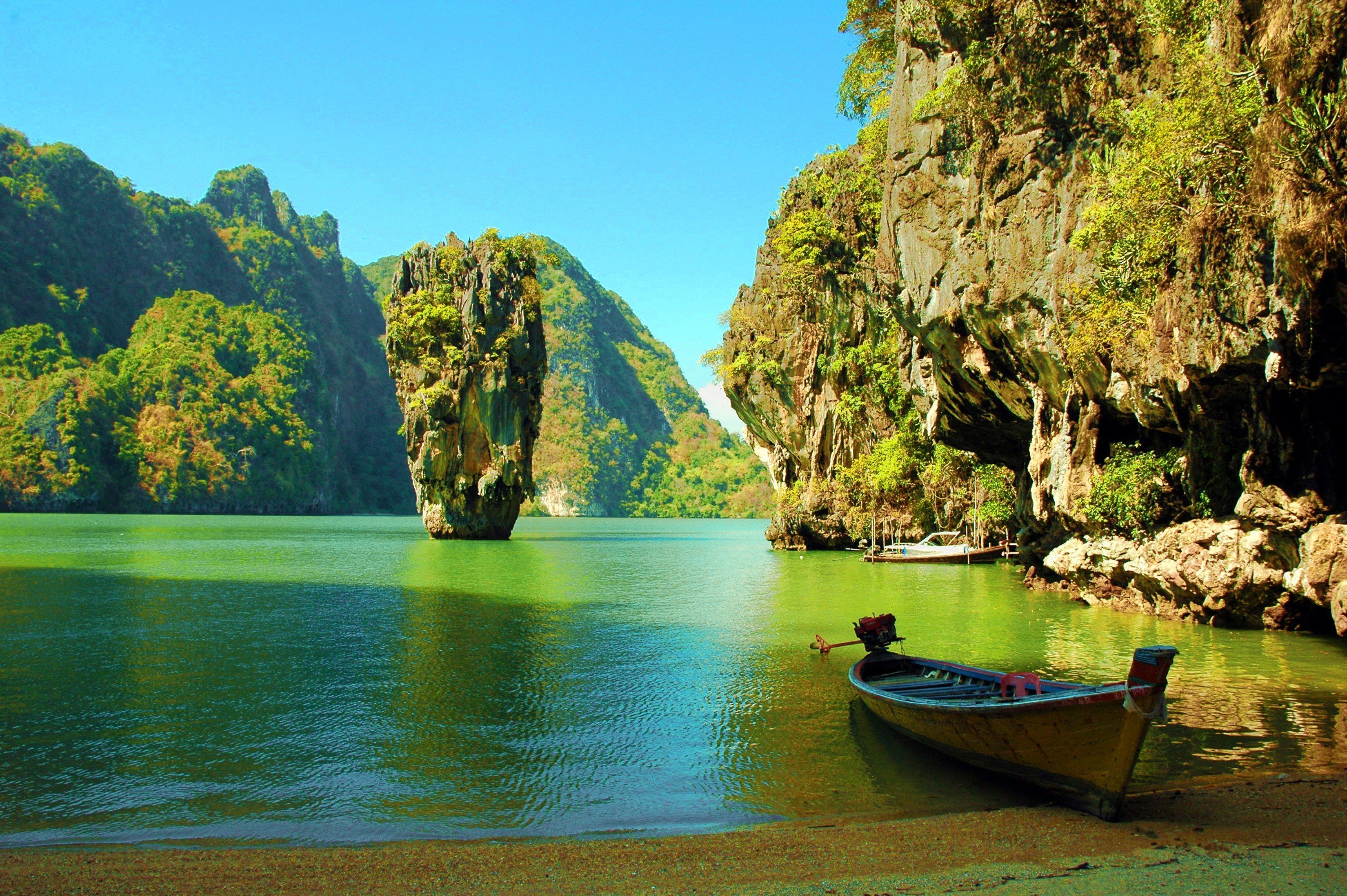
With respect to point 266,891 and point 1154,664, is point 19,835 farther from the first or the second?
point 1154,664

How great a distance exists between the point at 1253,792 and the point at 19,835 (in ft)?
30.7

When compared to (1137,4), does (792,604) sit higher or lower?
lower

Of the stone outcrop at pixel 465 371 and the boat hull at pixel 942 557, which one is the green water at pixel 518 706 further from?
the stone outcrop at pixel 465 371

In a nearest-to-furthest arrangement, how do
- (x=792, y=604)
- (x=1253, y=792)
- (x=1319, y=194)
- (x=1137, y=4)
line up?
1. (x=1253, y=792)
2. (x=1319, y=194)
3. (x=1137, y=4)
4. (x=792, y=604)

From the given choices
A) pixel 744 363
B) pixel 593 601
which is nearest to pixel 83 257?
pixel 744 363

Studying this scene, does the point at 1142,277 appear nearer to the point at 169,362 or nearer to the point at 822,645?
the point at 822,645

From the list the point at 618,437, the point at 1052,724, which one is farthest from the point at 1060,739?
the point at 618,437

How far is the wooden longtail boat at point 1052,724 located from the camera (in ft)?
18.6

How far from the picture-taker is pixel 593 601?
2022 cm

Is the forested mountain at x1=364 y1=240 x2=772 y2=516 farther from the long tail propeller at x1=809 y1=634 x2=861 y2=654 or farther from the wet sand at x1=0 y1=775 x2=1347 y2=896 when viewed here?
the wet sand at x1=0 y1=775 x2=1347 y2=896

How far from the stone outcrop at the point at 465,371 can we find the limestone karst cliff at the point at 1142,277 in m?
27.3

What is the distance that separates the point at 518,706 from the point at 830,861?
5.35 m

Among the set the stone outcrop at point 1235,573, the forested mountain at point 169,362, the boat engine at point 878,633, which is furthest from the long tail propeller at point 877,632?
the forested mountain at point 169,362

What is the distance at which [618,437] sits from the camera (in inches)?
6201
